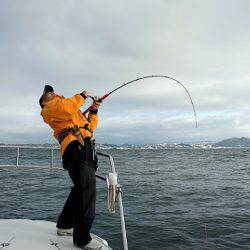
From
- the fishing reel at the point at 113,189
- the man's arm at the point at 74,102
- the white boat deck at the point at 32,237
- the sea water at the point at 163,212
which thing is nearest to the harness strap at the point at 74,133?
the man's arm at the point at 74,102

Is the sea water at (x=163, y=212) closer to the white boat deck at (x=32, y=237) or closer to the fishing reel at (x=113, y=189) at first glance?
the white boat deck at (x=32, y=237)

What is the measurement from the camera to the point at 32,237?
5160 mm

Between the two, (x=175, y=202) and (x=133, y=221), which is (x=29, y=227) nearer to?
(x=133, y=221)

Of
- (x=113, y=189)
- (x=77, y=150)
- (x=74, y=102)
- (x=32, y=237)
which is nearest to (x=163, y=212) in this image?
(x=32, y=237)

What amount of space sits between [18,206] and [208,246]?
776 cm

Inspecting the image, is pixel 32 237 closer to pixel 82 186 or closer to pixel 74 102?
pixel 82 186

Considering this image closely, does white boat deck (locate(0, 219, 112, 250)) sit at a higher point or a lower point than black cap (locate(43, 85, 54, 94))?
lower

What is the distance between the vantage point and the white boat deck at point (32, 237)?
4.78 meters

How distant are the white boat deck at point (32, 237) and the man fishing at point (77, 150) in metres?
0.30

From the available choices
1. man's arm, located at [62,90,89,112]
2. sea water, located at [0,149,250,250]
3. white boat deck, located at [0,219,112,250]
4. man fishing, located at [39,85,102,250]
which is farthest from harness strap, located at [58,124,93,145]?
sea water, located at [0,149,250,250]

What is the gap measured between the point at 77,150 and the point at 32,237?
58.2 inches

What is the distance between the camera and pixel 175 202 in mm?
14242

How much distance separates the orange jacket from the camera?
15.6 ft

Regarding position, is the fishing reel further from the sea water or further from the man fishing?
the sea water
